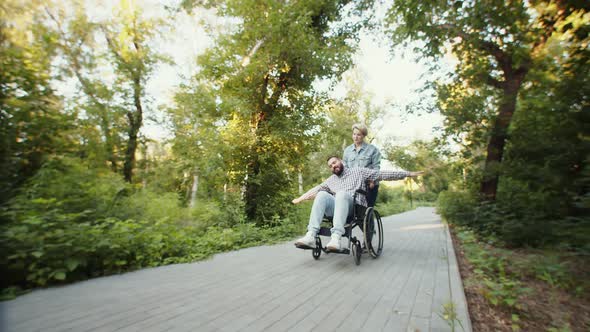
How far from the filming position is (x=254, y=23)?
6836mm

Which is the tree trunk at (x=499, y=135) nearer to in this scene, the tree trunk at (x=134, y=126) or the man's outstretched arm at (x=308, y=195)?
the man's outstretched arm at (x=308, y=195)

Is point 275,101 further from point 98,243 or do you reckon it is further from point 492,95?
point 98,243

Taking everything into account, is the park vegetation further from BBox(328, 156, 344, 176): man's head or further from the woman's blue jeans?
BBox(328, 156, 344, 176): man's head

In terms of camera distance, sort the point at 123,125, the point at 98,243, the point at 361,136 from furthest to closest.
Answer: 1. the point at 123,125
2. the point at 361,136
3. the point at 98,243

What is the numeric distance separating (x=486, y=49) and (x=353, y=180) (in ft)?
13.4

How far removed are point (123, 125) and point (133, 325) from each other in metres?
14.2

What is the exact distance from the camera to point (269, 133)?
7.00 meters

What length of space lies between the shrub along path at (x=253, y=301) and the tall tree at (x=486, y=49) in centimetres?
279

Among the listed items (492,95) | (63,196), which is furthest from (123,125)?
(492,95)

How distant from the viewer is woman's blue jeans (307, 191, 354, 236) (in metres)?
3.05

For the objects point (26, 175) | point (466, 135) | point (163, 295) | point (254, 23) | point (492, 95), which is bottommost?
point (163, 295)

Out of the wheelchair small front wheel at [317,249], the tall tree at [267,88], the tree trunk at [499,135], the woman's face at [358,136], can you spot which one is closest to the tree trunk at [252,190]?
the tall tree at [267,88]

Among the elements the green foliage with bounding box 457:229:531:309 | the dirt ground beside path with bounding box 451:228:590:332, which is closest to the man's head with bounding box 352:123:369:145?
the green foliage with bounding box 457:229:531:309

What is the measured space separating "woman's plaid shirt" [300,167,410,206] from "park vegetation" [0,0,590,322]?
1498mm
